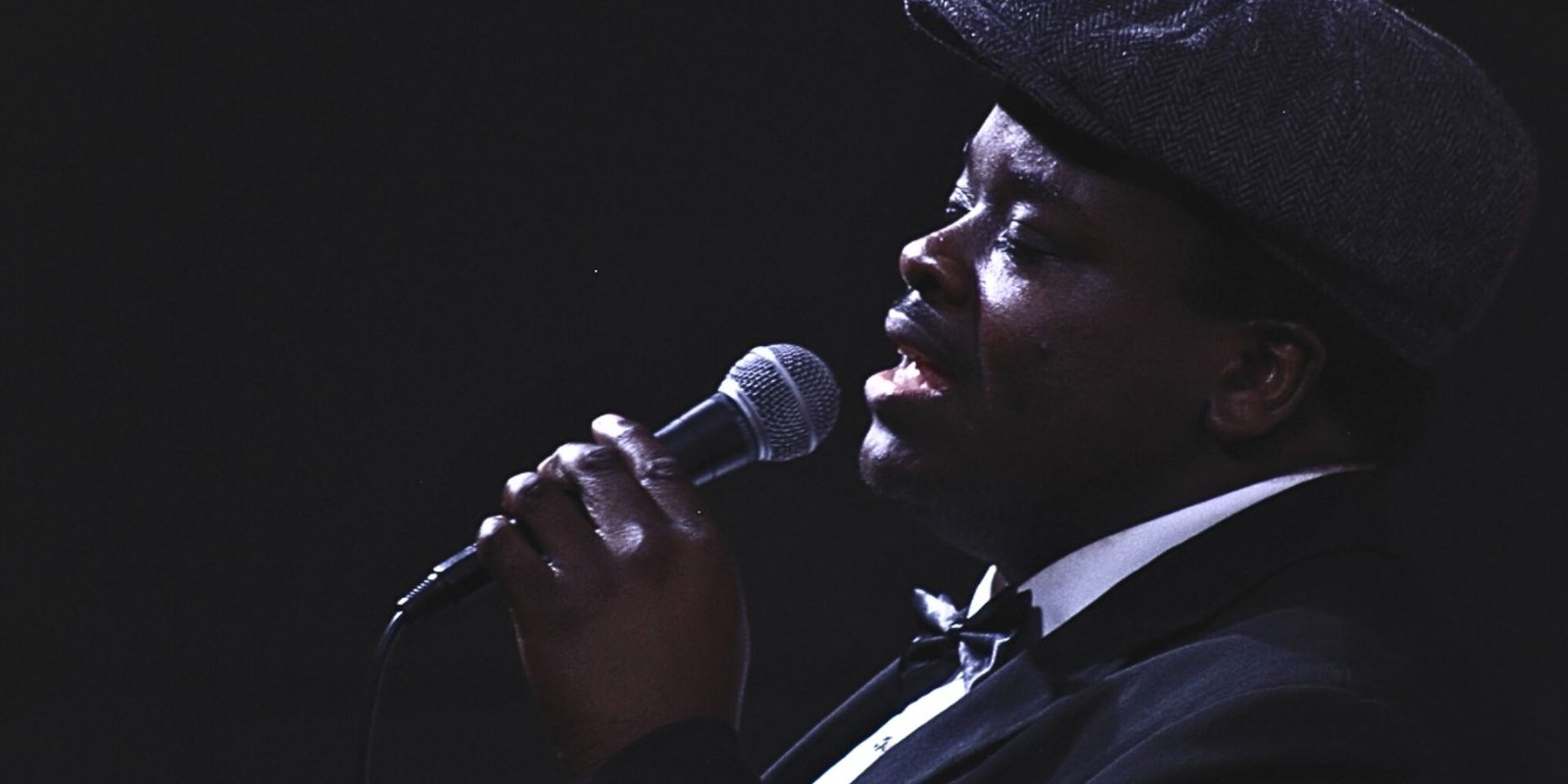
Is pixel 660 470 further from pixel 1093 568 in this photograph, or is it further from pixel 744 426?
pixel 1093 568

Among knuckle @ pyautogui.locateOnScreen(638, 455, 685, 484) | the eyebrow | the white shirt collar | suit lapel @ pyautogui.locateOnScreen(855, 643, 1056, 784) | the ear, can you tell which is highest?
the eyebrow

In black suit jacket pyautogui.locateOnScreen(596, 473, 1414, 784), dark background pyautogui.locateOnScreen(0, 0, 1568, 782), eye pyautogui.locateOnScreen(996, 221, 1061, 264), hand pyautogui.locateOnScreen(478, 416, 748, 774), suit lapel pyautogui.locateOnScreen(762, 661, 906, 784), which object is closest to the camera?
black suit jacket pyautogui.locateOnScreen(596, 473, 1414, 784)

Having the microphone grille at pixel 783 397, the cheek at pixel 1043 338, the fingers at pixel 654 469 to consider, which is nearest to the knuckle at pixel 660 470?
the fingers at pixel 654 469

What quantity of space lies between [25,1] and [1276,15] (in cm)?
155

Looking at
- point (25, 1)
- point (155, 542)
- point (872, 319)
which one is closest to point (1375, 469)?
point (872, 319)

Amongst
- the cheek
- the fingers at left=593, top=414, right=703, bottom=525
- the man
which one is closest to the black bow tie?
the man

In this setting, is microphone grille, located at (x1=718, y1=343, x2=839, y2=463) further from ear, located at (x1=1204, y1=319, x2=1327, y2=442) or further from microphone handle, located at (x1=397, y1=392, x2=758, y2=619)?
ear, located at (x1=1204, y1=319, x2=1327, y2=442)

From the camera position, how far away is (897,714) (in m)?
1.45

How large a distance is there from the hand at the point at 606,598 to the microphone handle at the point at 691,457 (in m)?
0.05

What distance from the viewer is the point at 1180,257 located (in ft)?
4.16

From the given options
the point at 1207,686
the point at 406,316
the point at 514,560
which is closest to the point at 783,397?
the point at 514,560

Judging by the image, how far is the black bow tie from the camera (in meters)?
1.36

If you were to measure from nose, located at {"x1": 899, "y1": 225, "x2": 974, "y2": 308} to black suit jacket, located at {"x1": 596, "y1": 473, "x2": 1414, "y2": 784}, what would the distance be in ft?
0.76

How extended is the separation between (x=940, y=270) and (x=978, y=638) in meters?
0.27
